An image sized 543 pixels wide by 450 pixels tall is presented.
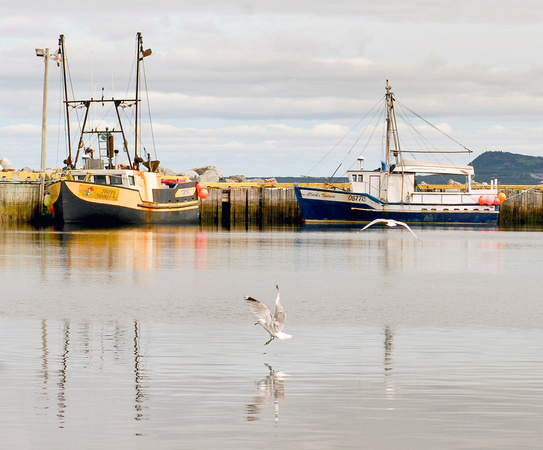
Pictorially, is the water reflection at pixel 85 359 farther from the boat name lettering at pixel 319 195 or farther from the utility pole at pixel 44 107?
the boat name lettering at pixel 319 195

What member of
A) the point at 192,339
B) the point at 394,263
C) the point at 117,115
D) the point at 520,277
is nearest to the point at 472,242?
the point at 394,263

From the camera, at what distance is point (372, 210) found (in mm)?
62594

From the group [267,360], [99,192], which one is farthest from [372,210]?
[267,360]

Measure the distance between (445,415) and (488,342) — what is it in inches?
196

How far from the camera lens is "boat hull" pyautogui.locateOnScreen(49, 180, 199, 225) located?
5288cm

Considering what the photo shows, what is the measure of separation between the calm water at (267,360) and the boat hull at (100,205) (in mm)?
26167

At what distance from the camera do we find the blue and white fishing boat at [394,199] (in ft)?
206

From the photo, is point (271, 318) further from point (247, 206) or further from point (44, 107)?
point (247, 206)

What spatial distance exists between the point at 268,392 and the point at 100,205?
44601 mm

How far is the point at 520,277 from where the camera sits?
2625cm

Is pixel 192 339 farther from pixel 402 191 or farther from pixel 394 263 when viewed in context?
pixel 402 191

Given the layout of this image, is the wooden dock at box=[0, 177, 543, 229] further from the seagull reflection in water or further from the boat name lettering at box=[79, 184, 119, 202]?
the seagull reflection in water

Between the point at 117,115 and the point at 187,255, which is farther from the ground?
the point at 117,115

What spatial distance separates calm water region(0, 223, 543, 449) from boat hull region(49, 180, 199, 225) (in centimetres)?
2617
